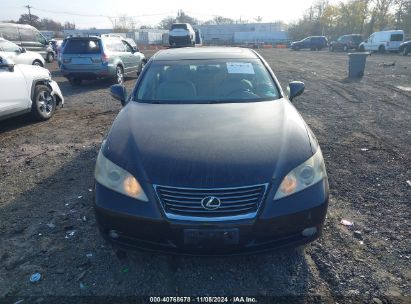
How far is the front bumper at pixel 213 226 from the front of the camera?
231 centimetres

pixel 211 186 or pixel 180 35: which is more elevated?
pixel 180 35

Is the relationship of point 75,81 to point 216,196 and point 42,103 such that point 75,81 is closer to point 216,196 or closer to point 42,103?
point 42,103

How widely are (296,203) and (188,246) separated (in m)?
0.83

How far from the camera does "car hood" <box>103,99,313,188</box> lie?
2391mm

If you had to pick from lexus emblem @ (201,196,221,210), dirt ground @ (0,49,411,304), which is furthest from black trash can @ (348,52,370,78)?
lexus emblem @ (201,196,221,210)

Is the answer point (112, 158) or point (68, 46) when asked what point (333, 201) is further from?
point (68, 46)

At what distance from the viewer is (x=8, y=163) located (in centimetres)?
506

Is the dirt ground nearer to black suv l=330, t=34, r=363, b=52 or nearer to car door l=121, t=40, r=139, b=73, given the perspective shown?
car door l=121, t=40, r=139, b=73

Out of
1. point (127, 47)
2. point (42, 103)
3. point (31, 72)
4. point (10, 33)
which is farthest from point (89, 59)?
point (10, 33)

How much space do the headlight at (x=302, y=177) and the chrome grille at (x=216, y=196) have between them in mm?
175

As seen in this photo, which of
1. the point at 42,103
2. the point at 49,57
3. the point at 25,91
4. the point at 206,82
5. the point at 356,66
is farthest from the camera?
the point at 49,57

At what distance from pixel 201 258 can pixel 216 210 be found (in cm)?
46

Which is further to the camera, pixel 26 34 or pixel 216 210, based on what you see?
pixel 26 34

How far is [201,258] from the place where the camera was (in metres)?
2.52
